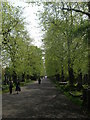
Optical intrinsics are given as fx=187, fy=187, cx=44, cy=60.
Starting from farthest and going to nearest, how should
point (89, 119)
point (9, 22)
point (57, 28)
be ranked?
point (9, 22)
point (57, 28)
point (89, 119)

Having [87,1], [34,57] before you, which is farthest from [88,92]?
[34,57]

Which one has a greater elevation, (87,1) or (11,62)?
(87,1)

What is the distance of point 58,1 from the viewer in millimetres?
15156

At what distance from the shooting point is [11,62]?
34812mm

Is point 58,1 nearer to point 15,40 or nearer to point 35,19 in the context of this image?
point 35,19

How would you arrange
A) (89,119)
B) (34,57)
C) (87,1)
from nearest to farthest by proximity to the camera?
(89,119) < (87,1) < (34,57)

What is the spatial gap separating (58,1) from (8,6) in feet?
45.8

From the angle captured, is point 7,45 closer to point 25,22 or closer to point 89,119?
point 25,22

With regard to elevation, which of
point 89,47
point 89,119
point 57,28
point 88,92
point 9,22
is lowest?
point 89,119

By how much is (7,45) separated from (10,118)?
22.8 metres

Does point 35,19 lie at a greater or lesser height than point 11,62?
greater

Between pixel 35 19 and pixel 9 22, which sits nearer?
pixel 35 19

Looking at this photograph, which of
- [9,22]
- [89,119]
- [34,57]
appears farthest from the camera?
[34,57]

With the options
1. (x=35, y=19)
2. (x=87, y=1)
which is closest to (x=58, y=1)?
(x=87, y=1)
